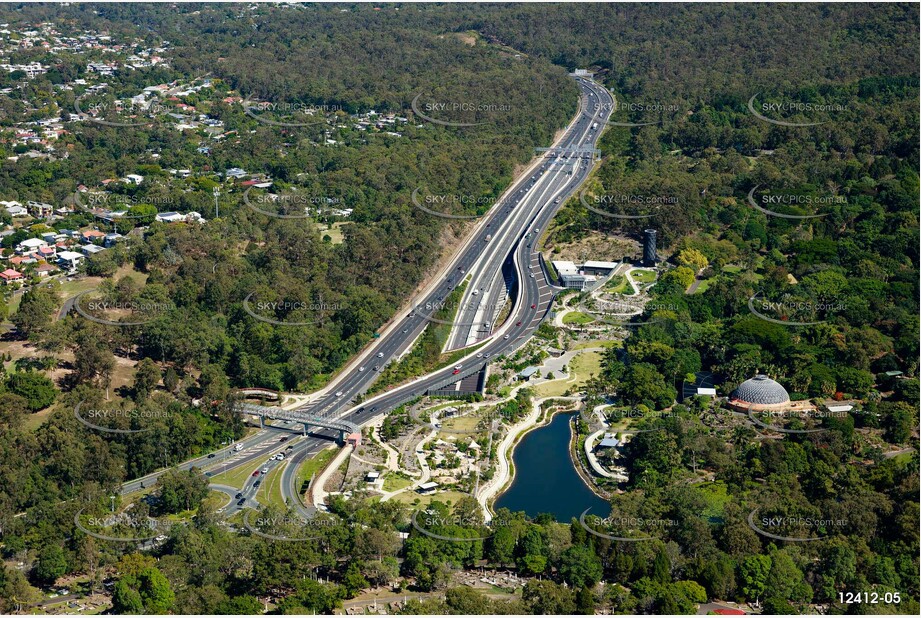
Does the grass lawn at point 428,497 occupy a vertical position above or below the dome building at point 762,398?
below

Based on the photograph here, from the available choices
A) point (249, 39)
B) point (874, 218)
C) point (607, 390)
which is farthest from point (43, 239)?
point (249, 39)

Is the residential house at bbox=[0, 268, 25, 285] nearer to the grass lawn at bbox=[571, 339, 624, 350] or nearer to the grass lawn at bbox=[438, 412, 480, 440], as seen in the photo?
the grass lawn at bbox=[438, 412, 480, 440]

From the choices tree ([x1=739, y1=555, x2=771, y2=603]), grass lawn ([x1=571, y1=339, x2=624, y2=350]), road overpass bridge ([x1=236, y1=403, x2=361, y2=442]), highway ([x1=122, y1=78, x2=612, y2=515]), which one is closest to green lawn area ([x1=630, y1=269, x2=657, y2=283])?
highway ([x1=122, y1=78, x2=612, y2=515])

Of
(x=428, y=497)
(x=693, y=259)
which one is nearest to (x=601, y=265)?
(x=693, y=259)

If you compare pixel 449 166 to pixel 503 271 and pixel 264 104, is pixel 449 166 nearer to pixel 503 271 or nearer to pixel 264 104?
pixel 503 271

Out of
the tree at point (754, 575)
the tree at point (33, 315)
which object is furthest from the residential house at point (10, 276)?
the tree at point (754, 575)

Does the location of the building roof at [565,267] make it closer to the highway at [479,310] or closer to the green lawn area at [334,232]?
the highway at [479,310]
